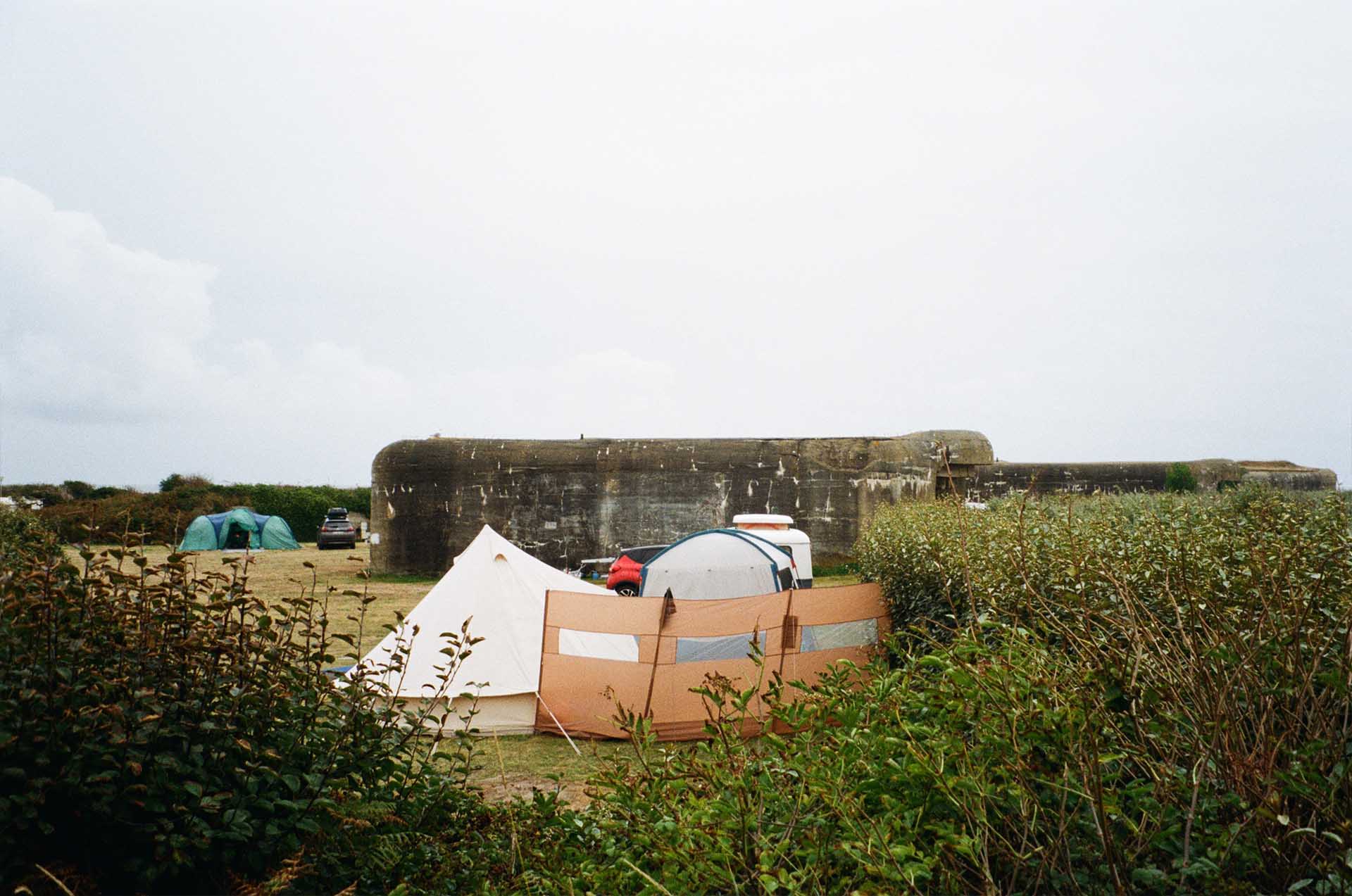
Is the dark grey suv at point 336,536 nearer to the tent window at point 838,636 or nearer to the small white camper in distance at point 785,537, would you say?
the small white camper in distance at point 785,537

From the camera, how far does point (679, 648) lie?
26.0 feet

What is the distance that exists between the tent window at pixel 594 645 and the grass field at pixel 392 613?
2.47ft

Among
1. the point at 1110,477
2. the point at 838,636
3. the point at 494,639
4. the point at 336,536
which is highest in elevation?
the point at 1110,477

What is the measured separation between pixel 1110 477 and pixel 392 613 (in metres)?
18.0

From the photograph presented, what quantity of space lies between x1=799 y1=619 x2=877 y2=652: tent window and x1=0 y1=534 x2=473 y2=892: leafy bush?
5.29m

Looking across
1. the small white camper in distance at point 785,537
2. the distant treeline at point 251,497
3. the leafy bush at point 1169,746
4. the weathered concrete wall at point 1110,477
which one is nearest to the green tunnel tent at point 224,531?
the distant treeline at point 251,497

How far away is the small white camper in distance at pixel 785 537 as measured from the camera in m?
13.2

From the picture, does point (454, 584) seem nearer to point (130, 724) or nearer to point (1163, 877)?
point (130, 724)

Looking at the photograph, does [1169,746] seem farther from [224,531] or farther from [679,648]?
[224,531]

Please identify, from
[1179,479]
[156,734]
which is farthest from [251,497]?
[156,734]

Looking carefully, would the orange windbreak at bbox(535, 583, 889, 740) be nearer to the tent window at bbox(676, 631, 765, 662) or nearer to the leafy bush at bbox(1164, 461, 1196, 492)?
the tent window at bbox(676, 631, 765, 662)

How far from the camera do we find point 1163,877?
1853 mm

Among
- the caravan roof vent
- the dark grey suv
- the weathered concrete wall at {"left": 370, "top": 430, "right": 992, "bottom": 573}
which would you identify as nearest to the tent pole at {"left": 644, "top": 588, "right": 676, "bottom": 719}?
the caravan roof vent

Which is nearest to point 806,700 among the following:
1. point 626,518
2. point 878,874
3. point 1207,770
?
point 878,874
